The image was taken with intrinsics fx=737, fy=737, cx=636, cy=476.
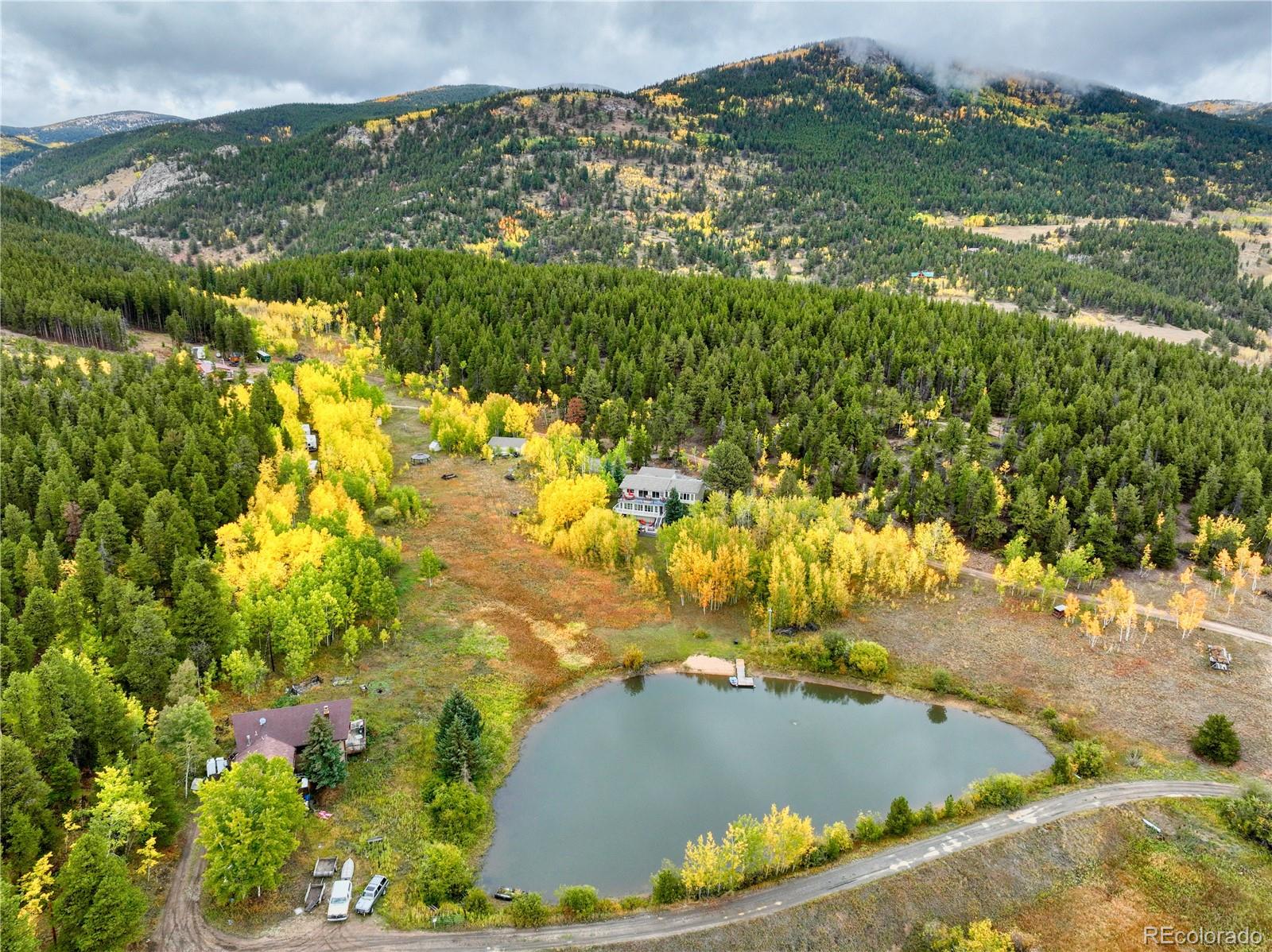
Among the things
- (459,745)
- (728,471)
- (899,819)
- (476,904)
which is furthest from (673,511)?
(476,904)

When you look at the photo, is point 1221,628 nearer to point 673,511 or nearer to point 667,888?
point 673,511

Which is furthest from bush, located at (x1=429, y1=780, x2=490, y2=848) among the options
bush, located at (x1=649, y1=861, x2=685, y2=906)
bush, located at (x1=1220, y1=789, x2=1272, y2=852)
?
bush, located at (x1=1220, y1=789, x2=1272, y2=852)

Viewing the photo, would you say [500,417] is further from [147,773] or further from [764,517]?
[147,773]

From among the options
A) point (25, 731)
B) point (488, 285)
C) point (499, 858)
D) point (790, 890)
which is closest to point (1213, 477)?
point (790, 890)

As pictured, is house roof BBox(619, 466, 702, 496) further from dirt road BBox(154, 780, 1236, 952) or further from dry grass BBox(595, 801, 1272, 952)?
dry grass BBox(595, 801, 1272, 952)

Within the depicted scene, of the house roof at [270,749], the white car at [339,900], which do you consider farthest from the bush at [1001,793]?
the house roof at [270,749]
